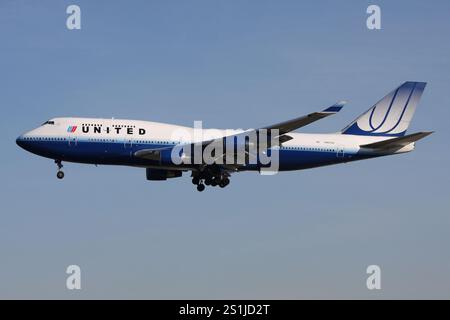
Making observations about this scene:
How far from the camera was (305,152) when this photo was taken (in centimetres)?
6850

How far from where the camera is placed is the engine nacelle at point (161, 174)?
70200 mm

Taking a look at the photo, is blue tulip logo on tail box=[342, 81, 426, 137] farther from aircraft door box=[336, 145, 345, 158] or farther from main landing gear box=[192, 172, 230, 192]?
main landing gear box=[192, 172, 230, 192]

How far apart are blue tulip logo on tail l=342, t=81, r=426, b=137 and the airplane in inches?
52.3

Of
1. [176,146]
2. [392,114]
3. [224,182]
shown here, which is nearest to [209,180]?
[224,182]

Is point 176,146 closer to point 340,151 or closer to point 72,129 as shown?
point 72,129

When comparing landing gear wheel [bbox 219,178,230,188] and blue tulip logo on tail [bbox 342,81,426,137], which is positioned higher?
blue tulip logo on tail [bbox 342,81,426,137]

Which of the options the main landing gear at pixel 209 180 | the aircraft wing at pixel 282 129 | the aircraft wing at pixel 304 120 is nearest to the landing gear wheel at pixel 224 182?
the main landing gear at pixel 209 180

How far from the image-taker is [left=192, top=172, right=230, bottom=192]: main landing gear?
6731cm

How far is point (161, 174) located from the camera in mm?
70312

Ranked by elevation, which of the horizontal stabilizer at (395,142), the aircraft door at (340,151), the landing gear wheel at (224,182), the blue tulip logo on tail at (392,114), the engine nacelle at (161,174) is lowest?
the landing gear wheel at (224,182)

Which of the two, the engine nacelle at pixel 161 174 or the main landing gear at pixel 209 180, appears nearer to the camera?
the main landing gear at pixel 209 180

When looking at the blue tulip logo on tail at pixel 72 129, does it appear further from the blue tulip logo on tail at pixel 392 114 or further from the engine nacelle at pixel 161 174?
the blue tulip logo on tail at pixel 392 114

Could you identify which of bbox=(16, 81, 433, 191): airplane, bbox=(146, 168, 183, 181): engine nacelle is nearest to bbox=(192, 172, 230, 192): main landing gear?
bbox=(16, 81, 433, 191): airplane

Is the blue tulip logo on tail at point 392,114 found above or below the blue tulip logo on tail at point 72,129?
above
